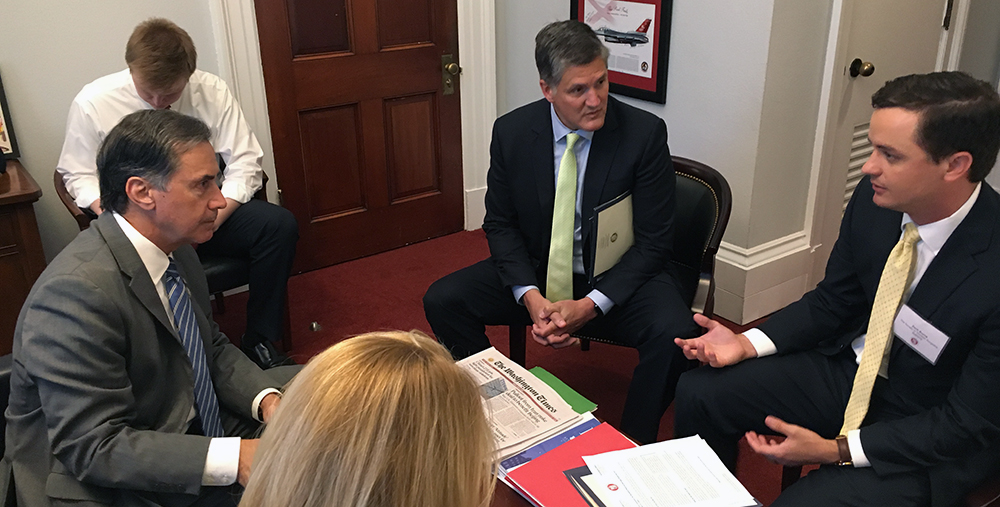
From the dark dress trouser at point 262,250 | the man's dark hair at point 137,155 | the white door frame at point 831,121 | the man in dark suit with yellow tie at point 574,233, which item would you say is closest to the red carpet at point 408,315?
the dark dress trouser at point 262,250

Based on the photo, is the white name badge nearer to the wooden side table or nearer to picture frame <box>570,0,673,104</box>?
picture frame <box>570,0,673,104</box>

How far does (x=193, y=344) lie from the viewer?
5.38 feet

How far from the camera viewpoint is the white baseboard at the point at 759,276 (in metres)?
2.97

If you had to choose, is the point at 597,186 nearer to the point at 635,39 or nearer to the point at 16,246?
the point at 635,39

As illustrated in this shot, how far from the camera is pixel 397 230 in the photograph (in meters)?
3.81

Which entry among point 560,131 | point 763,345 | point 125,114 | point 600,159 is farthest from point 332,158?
point 763,345

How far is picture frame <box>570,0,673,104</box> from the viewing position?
2.98 m

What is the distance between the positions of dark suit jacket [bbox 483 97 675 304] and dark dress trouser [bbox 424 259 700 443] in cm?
6

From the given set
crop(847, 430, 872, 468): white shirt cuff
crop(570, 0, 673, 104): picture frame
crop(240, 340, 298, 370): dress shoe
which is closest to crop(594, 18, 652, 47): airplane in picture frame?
crop(570, 0, 673, 104): picture frame

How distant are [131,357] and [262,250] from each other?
1.24 metres

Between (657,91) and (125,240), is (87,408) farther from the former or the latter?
(657,91)

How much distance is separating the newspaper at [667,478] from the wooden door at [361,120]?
2299 millimetres

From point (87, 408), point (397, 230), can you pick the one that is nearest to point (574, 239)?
point (87, 408)

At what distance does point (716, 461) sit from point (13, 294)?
7.57 ft
